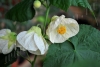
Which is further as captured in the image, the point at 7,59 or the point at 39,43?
the point at 7,59

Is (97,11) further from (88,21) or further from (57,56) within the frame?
(57,56)

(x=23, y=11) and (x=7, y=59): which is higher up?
(x=23, y=11)

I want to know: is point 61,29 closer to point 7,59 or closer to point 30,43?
point 30,43

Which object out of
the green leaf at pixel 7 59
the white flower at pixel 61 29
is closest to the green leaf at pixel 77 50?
the white flower at pixel 61 29

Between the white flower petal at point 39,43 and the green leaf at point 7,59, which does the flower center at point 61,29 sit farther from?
the green leaf at point 7,59

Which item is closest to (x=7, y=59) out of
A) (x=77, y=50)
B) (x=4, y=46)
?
(x=4, y=46)

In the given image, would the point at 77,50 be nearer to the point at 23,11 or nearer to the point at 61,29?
the point at 61,29

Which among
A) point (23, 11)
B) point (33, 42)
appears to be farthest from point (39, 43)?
point (23, 11)
